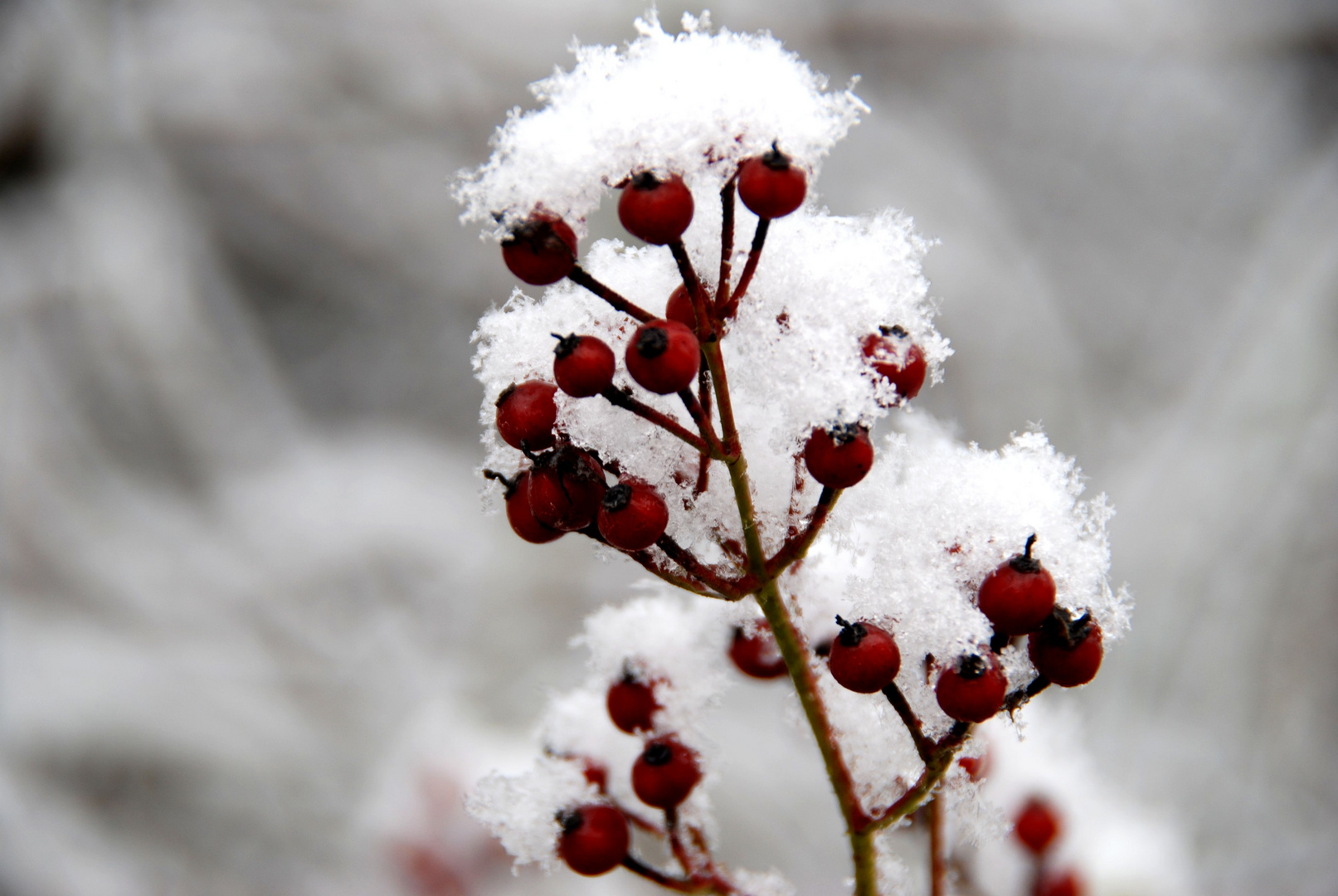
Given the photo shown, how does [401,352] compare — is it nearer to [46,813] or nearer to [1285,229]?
[46,813]

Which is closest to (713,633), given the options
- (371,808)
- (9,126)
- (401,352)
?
(371,808)

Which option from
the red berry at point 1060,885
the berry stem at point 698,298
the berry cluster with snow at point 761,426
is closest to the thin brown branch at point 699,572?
the berry cluster with snow at point 761,426

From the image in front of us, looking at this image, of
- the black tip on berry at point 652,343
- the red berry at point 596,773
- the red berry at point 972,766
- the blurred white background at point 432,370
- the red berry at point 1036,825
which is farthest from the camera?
the blurred white background at point 432,370

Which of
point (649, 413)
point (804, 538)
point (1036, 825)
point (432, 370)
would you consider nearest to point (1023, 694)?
point (804, 538)

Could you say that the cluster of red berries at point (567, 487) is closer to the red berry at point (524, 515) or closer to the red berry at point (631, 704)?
the red berry at point (524, 515)

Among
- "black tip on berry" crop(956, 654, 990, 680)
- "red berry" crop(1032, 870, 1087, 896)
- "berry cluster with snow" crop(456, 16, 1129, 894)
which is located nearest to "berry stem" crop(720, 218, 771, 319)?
"berry cluster with snow" crop(456, 16, 1129, 894)

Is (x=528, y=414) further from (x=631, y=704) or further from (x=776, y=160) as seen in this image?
(x=631, y=704)
